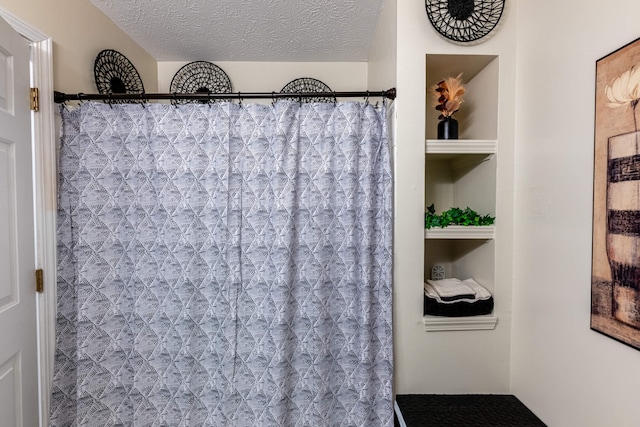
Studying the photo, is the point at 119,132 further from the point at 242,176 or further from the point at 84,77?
the point at 242,176

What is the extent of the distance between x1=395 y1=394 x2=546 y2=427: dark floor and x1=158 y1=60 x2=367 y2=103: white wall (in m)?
2.11

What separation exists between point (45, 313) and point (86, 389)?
416 mm

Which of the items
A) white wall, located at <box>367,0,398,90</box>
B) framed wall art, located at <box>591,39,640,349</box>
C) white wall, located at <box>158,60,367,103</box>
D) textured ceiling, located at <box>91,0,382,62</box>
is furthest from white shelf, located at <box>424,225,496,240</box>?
white wall, located at <box>158,60,367,103</box>

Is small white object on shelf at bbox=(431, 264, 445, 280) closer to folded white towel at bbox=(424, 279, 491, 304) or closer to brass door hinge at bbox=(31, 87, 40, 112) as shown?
folded white towel at bbox=(424, 279, 491, 304)

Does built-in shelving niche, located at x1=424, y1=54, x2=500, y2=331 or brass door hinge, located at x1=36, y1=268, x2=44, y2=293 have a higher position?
built-in shelving niche, located at x1=424, y1=54, x2=500, y2=331

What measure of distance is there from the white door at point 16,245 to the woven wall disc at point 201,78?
109 centimetres

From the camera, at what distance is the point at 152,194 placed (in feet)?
4.83

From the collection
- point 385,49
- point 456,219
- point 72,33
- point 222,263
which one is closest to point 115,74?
point 72,33

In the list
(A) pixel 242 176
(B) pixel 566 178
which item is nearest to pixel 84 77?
(A) pixel 242 176

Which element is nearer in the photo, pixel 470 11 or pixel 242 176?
pixel 470 11

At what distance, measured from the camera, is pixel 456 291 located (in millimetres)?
1460

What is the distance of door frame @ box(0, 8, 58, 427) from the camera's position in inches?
53.3

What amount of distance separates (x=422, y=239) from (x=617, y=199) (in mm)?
686

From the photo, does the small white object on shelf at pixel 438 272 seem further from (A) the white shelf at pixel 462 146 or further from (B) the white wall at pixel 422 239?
(A) the white shelf at pixel 462 146
